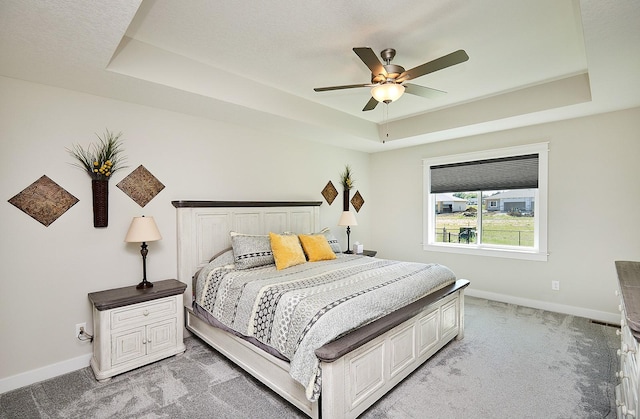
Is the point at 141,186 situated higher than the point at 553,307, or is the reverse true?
the point at 141,186

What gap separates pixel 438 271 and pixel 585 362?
4.59ft

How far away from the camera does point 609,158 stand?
3539 mm

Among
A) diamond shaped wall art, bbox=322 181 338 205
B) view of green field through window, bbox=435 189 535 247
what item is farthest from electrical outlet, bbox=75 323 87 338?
view of green field through window, bbox=435 189 535 247

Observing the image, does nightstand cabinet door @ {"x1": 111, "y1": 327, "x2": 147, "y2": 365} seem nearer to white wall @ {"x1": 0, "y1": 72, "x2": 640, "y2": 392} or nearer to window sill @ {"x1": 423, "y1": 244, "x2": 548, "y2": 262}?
white wall @ {"x1": 0, "y1": 72, "x2": 640, "y2": 392}

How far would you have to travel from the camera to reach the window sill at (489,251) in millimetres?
4070

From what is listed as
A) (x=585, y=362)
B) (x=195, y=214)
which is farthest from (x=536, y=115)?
(x=195, y=214)

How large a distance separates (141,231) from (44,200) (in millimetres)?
769

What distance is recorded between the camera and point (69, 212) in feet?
8.75

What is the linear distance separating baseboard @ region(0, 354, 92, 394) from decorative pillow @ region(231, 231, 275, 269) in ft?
5.03

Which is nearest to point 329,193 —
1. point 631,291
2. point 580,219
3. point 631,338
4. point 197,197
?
point 197,197

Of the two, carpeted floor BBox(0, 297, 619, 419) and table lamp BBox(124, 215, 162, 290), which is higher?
table lamp BBox(124, 215, 162, 290)

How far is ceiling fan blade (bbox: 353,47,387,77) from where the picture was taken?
1999 mm

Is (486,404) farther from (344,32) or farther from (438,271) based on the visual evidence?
(344,32)

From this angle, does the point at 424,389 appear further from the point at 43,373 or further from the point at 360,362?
the point at 43,373
